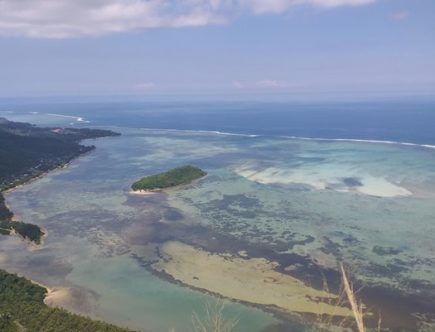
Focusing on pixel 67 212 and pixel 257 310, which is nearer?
pixel 257 310

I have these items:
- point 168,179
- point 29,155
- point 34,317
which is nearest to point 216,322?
point 34,317

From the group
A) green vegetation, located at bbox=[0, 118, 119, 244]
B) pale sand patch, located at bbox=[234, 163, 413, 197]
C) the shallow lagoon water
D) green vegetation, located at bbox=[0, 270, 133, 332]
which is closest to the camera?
green vegetation, located at bbox=[0, 270, 133, 332]

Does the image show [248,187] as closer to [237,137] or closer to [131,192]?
[131,192]

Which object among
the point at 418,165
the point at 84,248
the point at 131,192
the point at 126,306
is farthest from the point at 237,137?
the point at 126,306

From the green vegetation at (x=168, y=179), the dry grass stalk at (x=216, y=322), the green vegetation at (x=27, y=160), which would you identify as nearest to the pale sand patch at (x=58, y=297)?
the dry grass stalk at (x=216, y=322)

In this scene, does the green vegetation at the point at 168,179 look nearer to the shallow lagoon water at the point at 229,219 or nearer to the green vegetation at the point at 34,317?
the shallow lagoon water at the point at 229,219

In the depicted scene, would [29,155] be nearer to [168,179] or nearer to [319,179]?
[168,179]

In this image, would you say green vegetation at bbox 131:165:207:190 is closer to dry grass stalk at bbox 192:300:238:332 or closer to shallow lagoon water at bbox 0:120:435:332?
shallow lagoon water at bbox 0:120:435:332

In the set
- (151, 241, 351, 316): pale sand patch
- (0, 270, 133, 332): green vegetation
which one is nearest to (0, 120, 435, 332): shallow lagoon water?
(151, 241, 351, 316): pale sand patch
